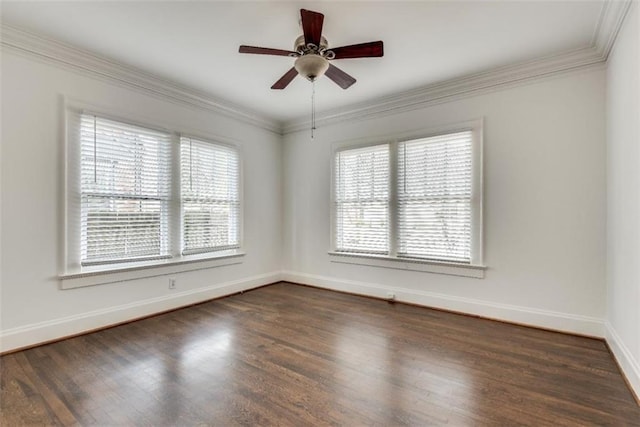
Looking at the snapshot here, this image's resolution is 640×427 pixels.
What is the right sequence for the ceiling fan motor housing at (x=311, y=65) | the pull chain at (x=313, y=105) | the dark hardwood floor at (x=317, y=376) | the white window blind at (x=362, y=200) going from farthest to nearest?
the white window blind at (x=362, y=200) → the pull chain at (x=313, y=105) → the ceiling fan motor housing at (x=311, y=65) → the dark hardwood floor at (x=317, y=376)

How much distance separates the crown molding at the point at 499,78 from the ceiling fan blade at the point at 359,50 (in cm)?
168

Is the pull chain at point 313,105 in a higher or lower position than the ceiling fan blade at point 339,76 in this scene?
higher

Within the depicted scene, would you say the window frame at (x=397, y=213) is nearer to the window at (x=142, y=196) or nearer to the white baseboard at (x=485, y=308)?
the white baseboard at (x=485, y=308)

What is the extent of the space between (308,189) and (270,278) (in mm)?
1634

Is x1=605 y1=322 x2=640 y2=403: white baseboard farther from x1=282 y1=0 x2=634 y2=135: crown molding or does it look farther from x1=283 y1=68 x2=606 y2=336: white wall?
x1=282 y1=0 x2=634 y2=135: crown molding

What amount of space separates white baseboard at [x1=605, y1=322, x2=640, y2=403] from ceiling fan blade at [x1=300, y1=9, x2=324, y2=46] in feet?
10.3

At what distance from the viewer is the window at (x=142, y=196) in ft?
10.0

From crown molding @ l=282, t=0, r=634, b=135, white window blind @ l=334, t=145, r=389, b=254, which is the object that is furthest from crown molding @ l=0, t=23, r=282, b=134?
white window blind @ l=334, t=145, r=389, b=254

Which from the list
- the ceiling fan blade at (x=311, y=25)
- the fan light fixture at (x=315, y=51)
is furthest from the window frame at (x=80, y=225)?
the ceiling fan blade at (x=311, y=25)

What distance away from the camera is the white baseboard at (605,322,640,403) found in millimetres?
2025

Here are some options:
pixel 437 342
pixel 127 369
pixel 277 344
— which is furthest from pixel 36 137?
pixel 437 342

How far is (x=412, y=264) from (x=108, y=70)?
414cm

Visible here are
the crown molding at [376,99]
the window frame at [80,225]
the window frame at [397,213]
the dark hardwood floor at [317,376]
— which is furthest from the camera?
the window frame at [397,213]

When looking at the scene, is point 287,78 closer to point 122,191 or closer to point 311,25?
point 311,25
